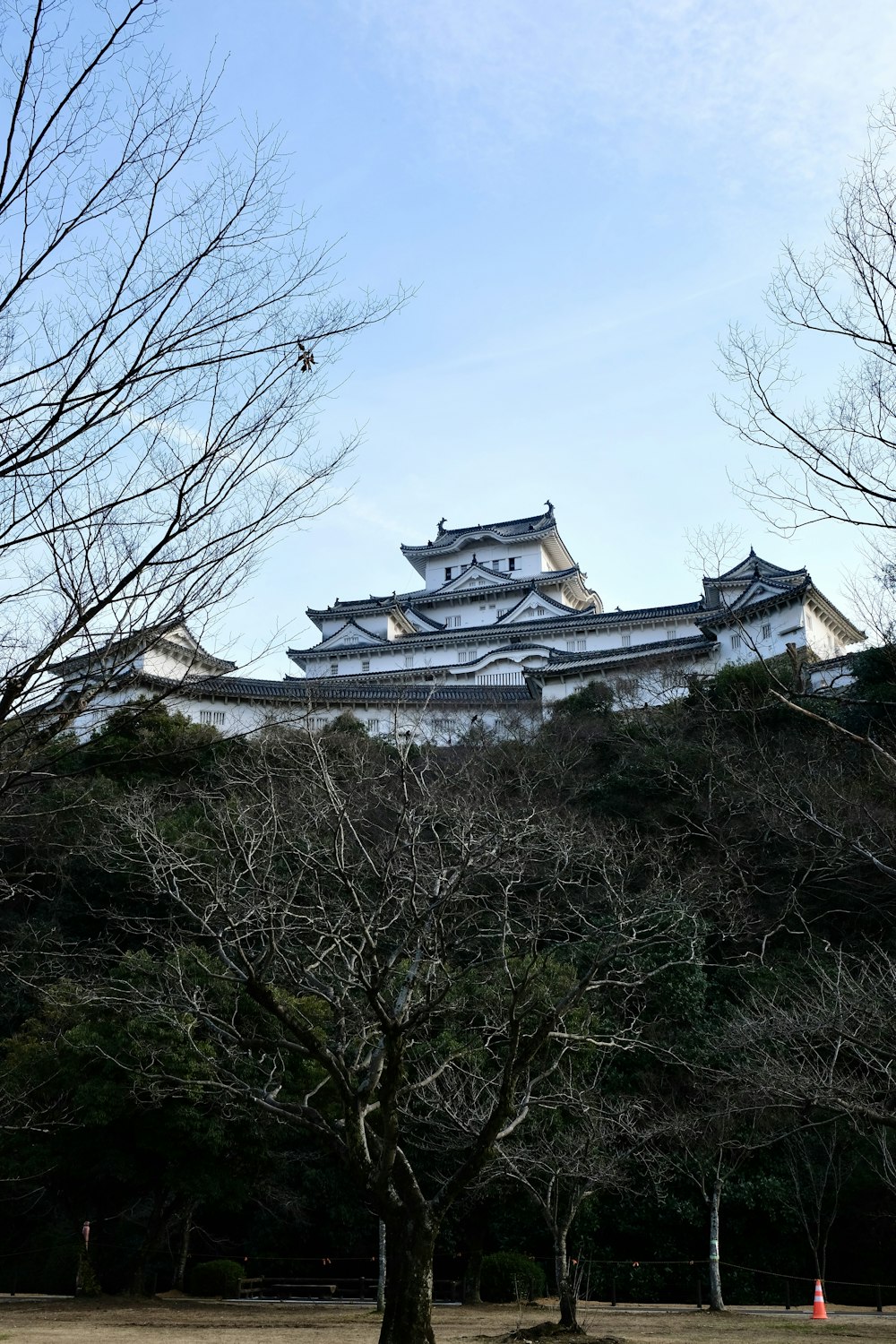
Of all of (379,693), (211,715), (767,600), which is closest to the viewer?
(767,600)

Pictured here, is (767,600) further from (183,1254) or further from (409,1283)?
(409,1283)

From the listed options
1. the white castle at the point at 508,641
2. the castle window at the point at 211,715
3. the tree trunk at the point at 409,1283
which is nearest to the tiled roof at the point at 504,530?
the white castle at the point at 508,641

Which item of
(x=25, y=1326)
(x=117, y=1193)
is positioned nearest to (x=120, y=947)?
(x=117, y=1193)

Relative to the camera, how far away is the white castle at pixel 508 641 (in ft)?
124

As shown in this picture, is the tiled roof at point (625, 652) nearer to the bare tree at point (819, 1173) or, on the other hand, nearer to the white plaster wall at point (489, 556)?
the white plaster wall at point (489, 556)

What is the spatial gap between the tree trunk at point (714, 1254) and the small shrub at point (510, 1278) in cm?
322

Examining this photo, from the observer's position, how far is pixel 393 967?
367 inches

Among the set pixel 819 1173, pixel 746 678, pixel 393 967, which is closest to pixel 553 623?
pixel 746 678

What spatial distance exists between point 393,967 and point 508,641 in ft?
129

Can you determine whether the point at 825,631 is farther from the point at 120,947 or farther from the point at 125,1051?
the point at 125,1051

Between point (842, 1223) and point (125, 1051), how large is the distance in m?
13.4

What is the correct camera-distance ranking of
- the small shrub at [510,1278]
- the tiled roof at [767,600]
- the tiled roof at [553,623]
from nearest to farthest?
the small shrub at [510,1278], the tiled roof at [767,600], the tiled roof at [553,623]

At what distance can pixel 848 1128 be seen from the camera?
62.8 feet

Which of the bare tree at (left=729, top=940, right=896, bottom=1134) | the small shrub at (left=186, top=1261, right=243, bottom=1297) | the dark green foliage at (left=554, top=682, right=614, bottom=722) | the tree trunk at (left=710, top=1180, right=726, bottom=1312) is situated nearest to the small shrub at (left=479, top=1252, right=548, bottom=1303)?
the tree trunk at (left=710, top=1180, right=726, bottom=1312)
